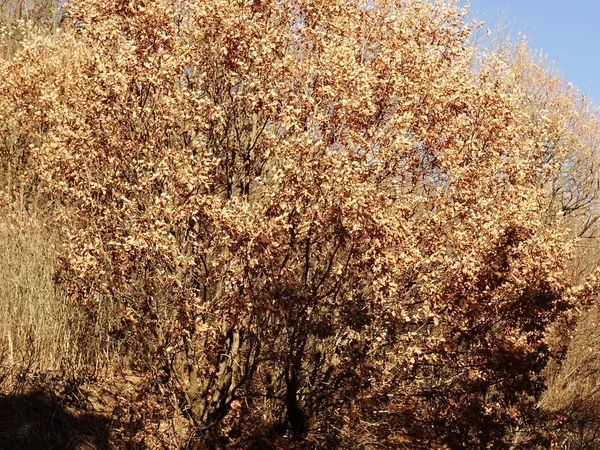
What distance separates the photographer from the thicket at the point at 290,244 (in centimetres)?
806

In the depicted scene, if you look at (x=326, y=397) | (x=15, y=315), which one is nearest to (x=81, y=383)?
(x=15, y=315)

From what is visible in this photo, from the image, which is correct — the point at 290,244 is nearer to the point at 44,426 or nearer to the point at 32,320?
the point at 44,426

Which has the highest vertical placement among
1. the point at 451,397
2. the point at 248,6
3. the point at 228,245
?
the point at 248,6

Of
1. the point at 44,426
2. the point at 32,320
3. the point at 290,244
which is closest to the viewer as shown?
the point at 290,244

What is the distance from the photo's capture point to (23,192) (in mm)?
15984

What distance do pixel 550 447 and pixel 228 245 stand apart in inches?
209

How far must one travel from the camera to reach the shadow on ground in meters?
8.06

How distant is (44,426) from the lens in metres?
8.52

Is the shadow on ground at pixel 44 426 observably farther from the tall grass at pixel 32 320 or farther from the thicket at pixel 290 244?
the tall grass at pixel 32 320

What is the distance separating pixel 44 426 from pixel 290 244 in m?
3.67

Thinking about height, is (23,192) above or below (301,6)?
below

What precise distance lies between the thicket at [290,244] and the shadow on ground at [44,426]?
0.29 meters

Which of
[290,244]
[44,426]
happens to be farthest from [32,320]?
[290,244]

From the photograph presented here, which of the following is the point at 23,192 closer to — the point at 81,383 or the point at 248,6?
the point at 81,383
